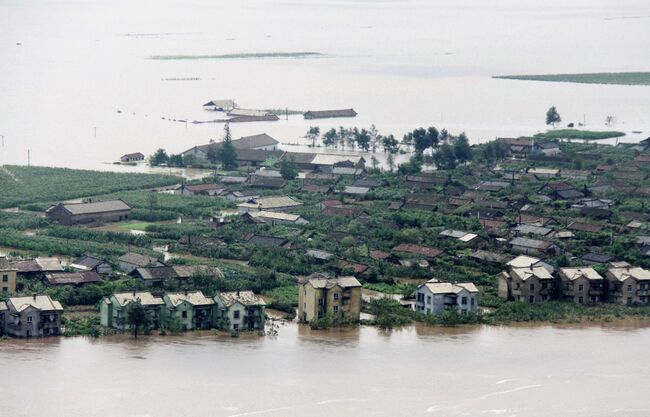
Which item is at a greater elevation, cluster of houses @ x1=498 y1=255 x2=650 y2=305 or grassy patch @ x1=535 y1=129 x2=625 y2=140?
grassy patch @ x1=535 y1=129 x2=625 y2=140

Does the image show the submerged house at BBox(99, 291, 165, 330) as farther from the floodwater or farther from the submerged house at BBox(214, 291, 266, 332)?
the floodwater

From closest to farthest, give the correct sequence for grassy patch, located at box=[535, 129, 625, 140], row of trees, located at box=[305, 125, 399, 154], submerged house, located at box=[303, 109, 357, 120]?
row of trees, located at box=[305, 125, 399, 154], grassy patch, located at box=[535, 129, 625, 140], submerged house, located at box=[303, 109, 357, 120]

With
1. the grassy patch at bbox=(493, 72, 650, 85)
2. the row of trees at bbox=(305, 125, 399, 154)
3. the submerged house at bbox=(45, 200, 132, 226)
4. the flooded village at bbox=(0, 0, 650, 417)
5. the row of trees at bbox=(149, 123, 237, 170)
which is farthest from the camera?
the grassy patch at bbox=(493, 72, 650, 85)

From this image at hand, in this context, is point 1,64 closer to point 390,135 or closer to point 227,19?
point 390,135

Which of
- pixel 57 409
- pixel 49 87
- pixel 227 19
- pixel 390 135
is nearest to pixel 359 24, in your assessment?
pixel 227 19

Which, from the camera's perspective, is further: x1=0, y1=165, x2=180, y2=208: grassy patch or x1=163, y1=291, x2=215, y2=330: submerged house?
x1=0, y1=165, x2=180, y2=208: grassy patch

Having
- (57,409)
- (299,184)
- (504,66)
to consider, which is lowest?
(57,409)

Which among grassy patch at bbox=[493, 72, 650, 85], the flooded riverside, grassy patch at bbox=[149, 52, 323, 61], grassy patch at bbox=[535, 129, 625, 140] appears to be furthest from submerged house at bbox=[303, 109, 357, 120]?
the flooded riverside
